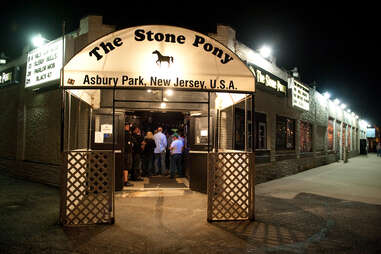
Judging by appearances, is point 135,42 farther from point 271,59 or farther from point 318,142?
point 318,142

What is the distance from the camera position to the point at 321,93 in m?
19.9

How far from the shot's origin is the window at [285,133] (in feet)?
42.5

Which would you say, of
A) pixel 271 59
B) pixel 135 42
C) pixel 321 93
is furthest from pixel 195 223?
pixel 321 93

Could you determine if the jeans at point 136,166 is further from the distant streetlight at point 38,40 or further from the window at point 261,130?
A: the distant streetlight at point 38,40

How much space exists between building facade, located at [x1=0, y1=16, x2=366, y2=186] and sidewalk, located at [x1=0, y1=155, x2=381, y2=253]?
6.44 feet

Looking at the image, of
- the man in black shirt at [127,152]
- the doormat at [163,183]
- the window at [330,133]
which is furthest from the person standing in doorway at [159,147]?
the window at [330,133]

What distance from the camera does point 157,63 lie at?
227 inches

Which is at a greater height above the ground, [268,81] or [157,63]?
[268,81]

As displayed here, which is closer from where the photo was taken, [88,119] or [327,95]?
[88,119]

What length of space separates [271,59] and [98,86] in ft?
30.5

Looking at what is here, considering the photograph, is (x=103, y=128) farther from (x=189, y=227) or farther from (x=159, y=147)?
(x=189, y=227)

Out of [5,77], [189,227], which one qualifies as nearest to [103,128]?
[189,227]

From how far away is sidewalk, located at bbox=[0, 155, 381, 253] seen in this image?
448cm

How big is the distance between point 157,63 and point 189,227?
3.22 m
